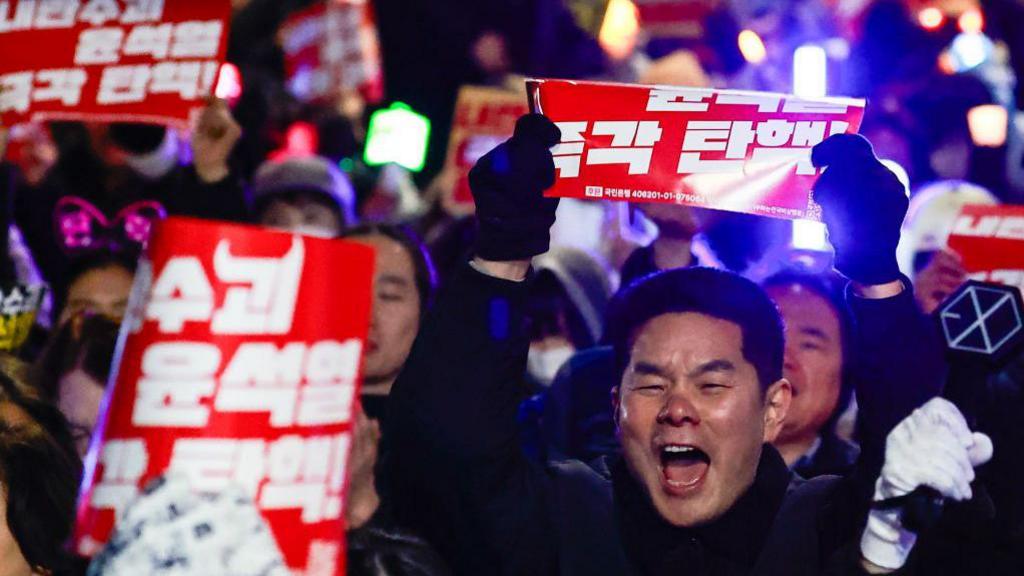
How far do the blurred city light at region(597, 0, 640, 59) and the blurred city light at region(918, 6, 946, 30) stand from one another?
1728 mm

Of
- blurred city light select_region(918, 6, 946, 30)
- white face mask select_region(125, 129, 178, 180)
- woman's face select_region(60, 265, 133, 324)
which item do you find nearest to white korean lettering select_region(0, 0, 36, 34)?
woman's face select_region(60, 265, 133, 324)

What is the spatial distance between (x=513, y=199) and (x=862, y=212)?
71 centimetres

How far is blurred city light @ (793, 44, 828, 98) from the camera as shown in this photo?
3.50 m

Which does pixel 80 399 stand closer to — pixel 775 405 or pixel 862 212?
pixel 775 405

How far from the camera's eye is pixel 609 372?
4.00 metres

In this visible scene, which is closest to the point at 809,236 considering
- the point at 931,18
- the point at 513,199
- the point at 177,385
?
the point at 513,199

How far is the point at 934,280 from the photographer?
4.46 meters

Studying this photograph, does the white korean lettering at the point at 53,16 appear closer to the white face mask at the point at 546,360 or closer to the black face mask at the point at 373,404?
the black face mask at the point at 373,404

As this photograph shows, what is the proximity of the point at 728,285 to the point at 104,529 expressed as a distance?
150cm

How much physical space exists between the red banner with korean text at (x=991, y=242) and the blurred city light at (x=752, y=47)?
10.4 feet

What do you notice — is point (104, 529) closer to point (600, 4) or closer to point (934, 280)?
point (934, 280)

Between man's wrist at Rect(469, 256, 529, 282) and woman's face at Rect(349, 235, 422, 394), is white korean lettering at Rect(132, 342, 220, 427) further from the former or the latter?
woman's face at Rect(349, 235, 422, 394)

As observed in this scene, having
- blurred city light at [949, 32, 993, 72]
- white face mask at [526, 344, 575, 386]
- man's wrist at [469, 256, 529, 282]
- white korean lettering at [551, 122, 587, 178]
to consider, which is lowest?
man's wrist at [469, 256, 529, 282]

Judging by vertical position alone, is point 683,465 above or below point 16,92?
below
